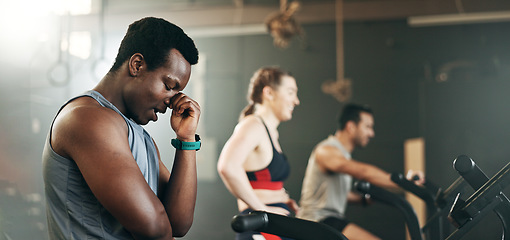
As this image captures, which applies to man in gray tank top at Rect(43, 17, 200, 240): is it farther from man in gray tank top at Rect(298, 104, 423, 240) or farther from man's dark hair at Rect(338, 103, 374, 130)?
man's dark hair at Rect(338, 103, 374, 130)

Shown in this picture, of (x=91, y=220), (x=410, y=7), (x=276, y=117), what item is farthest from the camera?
(x=410, y=7)

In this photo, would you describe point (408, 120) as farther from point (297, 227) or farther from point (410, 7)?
point (297, 227)

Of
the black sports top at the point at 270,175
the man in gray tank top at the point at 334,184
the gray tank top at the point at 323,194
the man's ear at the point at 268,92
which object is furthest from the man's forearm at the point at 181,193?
the gray tank top at the point at 323,194

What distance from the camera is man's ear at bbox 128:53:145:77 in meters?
1.22

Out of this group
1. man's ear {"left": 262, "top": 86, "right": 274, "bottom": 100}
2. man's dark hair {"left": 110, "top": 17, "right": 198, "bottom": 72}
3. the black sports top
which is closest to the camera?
man's dark hair {"left": 110, "top": 17, "right": 198, "bottom": 72}

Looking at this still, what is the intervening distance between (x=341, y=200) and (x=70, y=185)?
103 inches

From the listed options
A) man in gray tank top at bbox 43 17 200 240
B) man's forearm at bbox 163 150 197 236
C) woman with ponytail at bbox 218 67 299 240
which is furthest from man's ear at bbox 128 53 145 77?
woman with ponytail at bbox 218 67 299 240

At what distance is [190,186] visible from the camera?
1.30m

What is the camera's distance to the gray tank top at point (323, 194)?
342cm

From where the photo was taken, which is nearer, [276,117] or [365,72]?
[276,117]

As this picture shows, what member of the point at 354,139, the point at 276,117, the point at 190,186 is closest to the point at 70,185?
the point at 190,186

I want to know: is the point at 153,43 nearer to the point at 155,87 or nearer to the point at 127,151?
the point at 155,87

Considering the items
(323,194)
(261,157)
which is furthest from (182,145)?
(323,194)

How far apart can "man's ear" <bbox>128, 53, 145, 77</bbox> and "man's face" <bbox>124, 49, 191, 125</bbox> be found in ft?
0.04
